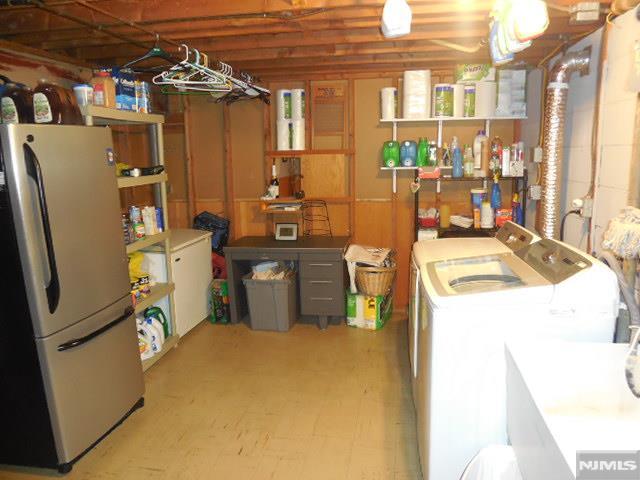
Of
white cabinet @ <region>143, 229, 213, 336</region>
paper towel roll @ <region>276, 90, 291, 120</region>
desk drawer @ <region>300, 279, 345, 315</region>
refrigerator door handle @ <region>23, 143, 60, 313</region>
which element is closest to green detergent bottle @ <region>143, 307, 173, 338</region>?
white cabinet @ <region>143, 229, 213, 336</region>

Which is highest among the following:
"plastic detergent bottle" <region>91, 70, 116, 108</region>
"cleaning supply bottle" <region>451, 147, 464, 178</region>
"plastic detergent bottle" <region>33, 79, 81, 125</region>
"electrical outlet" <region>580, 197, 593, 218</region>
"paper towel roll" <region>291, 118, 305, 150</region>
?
"plastic detergent bottle" <region>91, 70, 116, 108</region>

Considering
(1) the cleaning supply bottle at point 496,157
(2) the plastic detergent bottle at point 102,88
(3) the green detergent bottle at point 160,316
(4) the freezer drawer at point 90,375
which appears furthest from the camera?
(1) the cleaning supply bottle at point 496,157

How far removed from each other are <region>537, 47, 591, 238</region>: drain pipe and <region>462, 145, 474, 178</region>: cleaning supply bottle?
1033 mm

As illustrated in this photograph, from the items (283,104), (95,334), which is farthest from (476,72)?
(95,334)

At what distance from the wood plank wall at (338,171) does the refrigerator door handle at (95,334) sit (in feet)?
7.41

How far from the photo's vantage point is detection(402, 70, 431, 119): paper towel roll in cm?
419

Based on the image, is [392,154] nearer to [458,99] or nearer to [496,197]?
[458,99]

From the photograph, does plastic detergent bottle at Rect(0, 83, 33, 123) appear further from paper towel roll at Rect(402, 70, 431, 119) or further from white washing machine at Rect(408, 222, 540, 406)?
paper towel roll at Rect(402, 70, 431, 119)

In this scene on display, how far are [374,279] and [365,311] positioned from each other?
31 centimetres

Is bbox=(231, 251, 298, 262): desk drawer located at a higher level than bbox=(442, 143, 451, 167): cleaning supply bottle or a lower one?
lower

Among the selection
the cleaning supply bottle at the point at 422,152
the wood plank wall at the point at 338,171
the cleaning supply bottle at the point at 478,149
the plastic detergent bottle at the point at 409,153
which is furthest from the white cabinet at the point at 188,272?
the cleaning supply bottle at the point at 478,149

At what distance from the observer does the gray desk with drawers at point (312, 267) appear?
4.24 m

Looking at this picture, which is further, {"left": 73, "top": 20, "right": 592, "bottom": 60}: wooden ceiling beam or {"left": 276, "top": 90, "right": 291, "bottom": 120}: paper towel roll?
{"left": 276, "top": 90, "right": 291, "bottom": 120}: paper towel roll

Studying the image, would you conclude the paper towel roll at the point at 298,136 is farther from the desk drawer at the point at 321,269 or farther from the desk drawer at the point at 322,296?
the desk drawer at the point at 322,296
